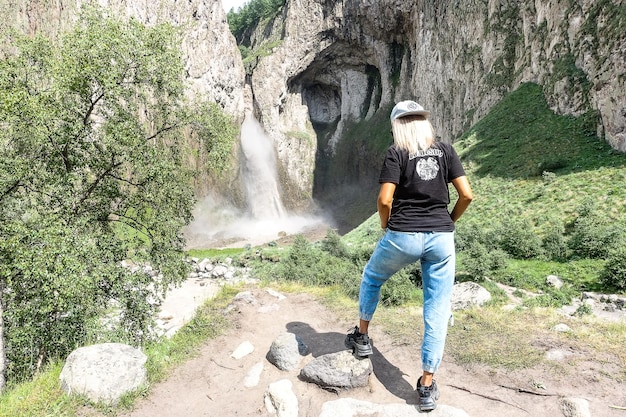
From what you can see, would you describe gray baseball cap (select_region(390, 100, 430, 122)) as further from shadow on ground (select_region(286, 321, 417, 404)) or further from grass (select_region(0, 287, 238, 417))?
grass (select_region(0, 287, 238, 417))

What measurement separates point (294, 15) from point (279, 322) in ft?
196

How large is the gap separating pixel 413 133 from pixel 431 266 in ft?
4.48

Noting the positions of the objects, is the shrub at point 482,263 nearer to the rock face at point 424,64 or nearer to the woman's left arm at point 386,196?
the woman's left arm at point 386,196

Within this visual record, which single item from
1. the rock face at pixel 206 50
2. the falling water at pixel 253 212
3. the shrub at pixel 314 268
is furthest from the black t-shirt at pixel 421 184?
the falling water at pixel 253 212

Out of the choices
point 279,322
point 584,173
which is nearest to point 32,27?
point 279,322

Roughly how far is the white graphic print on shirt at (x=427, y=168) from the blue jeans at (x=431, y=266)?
56 cm

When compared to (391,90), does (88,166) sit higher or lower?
lower

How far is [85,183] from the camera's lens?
31.4 ft

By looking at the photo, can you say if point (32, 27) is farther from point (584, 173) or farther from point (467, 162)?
point (584, 173)

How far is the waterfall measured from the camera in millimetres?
53500

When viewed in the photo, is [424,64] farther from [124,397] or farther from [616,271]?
[124,397]

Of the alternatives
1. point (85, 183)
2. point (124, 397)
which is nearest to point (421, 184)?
point (124, 397)

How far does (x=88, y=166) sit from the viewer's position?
31.4ft

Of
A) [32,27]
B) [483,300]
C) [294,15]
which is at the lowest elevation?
[483,300]
